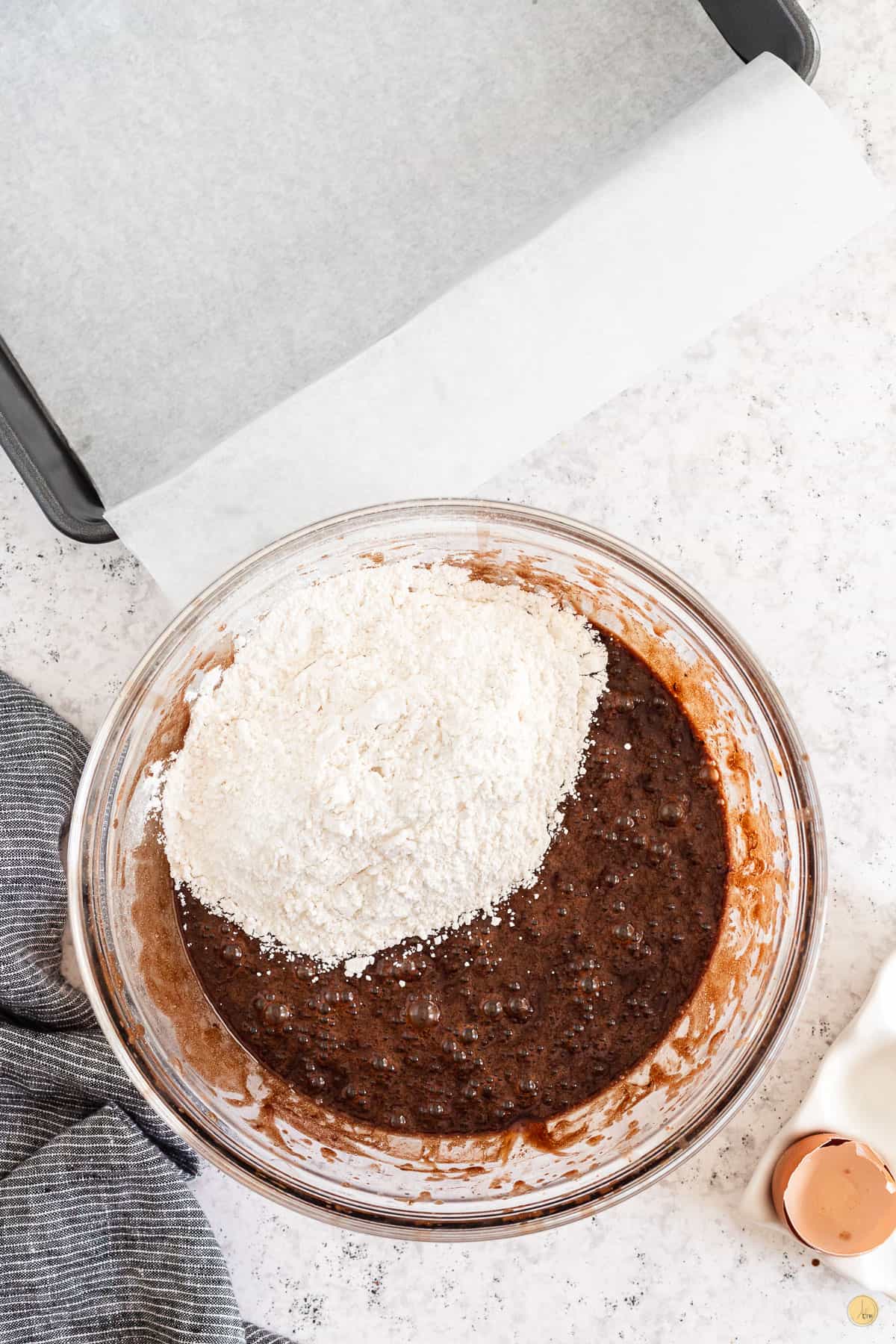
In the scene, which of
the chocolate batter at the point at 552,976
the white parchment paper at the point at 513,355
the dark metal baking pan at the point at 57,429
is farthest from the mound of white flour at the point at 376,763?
the dark metal baking pan at the point at 57,429

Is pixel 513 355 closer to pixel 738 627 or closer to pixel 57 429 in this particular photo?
pixel 738 627

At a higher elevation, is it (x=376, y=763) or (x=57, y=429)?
(x=57, y=429)

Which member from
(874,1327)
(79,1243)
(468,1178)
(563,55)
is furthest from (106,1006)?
(563,55)

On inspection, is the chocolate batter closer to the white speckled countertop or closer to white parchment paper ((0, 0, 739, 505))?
the white speckled countertop

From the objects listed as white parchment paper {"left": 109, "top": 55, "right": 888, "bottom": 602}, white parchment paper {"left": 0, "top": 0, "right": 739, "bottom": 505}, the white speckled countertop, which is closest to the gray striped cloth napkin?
the white speckled countertop

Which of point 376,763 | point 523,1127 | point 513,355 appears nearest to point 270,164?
point 513,355
